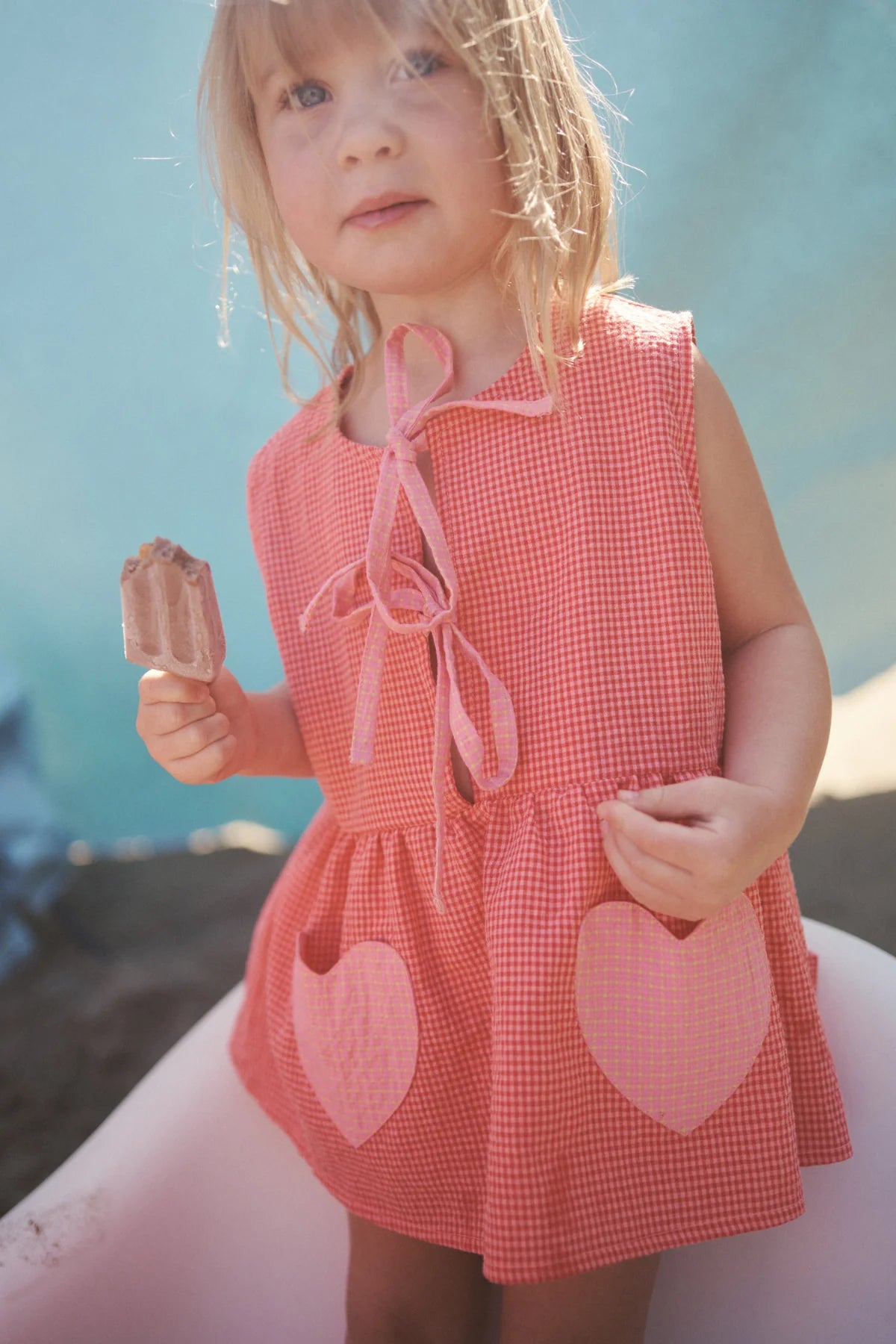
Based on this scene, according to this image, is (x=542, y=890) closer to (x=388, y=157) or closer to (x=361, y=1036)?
(x=361, y=1036)

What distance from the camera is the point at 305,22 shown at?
2.98 feet

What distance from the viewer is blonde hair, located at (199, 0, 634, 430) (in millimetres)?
902

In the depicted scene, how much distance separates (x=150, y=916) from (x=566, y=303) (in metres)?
1.64

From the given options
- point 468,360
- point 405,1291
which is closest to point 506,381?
point 468,360

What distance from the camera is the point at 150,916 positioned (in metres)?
2.25

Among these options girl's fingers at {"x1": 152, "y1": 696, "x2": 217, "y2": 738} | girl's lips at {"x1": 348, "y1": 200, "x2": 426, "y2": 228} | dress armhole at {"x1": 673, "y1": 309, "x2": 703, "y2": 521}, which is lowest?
girl's fingers at {"x1": 152, "y1": 696, "x2": 217, "y2": 738}

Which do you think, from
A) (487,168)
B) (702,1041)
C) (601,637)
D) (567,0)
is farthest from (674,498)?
(567,0)

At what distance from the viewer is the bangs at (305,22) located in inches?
35.0

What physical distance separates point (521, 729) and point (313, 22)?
1.98ft

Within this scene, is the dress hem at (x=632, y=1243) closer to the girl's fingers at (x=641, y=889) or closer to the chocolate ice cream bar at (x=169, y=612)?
the girl's fingers at (x=641, y=889)

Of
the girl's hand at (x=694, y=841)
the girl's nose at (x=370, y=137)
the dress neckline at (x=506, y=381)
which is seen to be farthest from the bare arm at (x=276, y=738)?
the girl's nose at (x=370, y=137)

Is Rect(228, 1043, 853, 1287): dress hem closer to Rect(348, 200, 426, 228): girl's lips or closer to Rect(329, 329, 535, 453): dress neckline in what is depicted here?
Rect(329, 329, 535, 453): dress neckline

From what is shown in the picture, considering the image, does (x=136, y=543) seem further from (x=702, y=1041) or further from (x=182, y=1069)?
Result: (x=702, y=1041)

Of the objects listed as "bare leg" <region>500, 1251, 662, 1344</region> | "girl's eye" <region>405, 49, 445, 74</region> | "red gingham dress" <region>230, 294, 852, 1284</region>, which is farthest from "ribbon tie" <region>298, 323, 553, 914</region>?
"bare leg" <region>500, 1251, 662, 1344</region>
